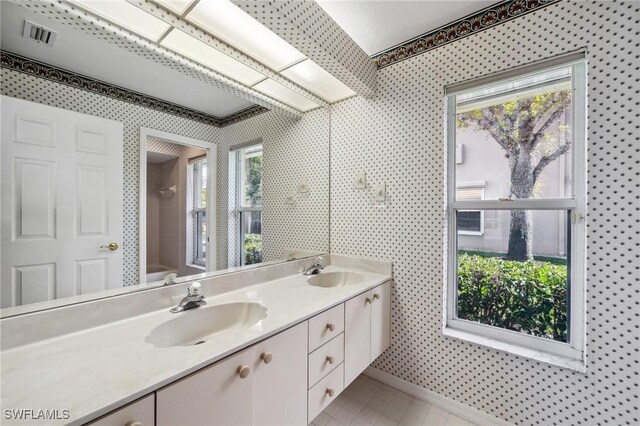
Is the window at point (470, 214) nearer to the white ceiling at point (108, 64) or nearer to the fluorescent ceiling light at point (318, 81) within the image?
the fluorescent ceiling light at point (318, 81)

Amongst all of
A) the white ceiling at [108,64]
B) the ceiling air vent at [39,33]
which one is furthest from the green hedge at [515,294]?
the ceiling air vent at [39,33]

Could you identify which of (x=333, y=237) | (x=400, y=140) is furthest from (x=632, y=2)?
(x=333, y=237)

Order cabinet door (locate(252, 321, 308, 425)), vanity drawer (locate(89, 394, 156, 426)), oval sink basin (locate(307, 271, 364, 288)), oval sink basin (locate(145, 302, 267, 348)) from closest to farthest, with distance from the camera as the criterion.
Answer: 1. vanity drawer (locate(89, 394, 156, 426))
2. cabinet door (locate(252, 321, 308, 425))
3. oval sink basin (locate(145, 302, 267, 348))
4. oval sink basin (locate(307, 271, 364, 288))

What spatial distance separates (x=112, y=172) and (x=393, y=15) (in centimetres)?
180

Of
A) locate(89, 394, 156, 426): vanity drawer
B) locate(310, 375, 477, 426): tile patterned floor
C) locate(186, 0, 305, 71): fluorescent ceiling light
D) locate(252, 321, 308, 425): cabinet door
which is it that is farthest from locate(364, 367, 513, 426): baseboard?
locate(186, 0, 305, 71): fluorescent ceiling light

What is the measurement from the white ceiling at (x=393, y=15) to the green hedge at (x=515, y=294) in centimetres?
157

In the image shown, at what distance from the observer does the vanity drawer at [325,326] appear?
126cm

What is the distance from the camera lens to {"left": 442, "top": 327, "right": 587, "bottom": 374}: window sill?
1393 millimetres

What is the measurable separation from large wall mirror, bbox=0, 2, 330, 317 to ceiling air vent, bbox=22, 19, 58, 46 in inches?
0.5

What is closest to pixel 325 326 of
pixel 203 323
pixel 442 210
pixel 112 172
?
pixel 203 323

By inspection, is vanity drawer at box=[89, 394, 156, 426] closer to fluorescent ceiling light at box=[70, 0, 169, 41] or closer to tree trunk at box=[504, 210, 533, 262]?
fluorescent ceiling light at box=[70, 0, 169, 41]

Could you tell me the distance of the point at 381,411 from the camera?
5.75 ft

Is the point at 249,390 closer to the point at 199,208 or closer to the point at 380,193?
the point at 199,208

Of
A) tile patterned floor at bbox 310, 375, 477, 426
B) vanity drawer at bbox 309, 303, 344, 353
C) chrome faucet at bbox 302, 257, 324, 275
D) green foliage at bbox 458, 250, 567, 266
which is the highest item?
green foliage at bbox 458, 250, 567, 266
